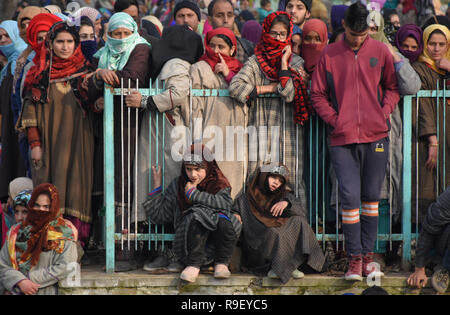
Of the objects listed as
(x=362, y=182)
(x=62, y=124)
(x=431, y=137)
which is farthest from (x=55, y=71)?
(x=431, y=137)

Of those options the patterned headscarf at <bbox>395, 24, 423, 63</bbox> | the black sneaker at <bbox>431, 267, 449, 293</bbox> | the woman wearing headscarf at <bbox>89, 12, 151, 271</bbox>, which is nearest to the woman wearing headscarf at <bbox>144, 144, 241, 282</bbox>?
the woman wearing headscarf at <bbox>89, 12, 151, 271</bbox>

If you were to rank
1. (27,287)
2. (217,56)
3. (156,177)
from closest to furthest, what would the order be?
(27,287)
(156,177)
(217,56)

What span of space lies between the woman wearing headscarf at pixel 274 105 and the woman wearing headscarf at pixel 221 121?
9cm

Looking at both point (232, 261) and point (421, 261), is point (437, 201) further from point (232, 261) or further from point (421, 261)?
point (232, 261)

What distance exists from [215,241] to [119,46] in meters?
1.97

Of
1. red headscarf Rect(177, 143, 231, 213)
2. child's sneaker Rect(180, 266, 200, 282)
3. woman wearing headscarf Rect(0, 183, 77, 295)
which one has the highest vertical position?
red headscarf Rect(177, 143, 231, 213)

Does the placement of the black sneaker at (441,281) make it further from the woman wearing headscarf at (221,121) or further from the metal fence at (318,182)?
the woman wearing headscarf at (221,121)

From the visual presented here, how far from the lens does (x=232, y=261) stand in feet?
22.8

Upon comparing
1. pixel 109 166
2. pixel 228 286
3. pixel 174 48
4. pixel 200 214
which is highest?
pixel 174 48

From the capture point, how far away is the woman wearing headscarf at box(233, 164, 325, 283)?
6.71m

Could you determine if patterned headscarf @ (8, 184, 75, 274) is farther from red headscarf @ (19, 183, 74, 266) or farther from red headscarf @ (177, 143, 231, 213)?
red headscarf @ (177, 143, 231, 213)

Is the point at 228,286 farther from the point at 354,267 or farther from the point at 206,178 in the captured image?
the point at 354,267

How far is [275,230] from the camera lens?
676 centimetres

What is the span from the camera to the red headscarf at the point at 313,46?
7316 mm
